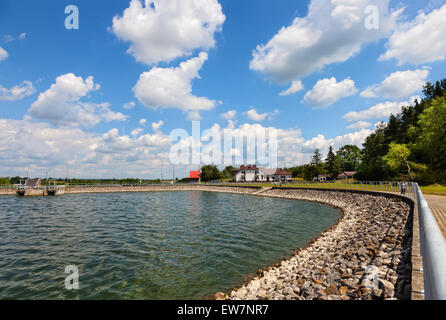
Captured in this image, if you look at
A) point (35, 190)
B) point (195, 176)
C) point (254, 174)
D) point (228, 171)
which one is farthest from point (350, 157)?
point (35, 190)

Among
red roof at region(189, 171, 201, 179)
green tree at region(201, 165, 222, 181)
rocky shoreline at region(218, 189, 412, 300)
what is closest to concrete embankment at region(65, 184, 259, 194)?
green tree at region(201, 165, 222, 181)

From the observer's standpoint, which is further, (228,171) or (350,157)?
(228,171)

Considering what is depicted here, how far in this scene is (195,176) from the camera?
116125 mm

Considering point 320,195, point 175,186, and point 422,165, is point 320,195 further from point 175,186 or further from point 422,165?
point 175,186

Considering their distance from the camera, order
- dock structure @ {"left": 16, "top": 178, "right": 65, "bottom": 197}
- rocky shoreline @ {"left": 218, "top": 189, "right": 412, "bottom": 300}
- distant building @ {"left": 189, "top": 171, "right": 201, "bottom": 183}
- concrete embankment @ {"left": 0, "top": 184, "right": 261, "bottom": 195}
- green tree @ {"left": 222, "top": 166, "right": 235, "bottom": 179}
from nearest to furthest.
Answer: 1. rocky shoreline @ {"left": 218, "top": 189, "right": 412, "bottom": 300}
2. dock structure @ {"left": 16, "top": 178, "right": 65, "bottom": 197}
3. concrete embankment @ {"left": 0, "top": 184, "right": 261, "bottom": 195}
4. distant building @ {"left": 189, "top": 171, "right": 201, "bottom": 183}
5. green tree @ {"left": 222, "top": 166, "right": 235, "bottom": 179}

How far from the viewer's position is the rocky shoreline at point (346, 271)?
7059 mm

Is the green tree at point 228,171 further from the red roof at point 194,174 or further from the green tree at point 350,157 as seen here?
the green tree at point 350,157

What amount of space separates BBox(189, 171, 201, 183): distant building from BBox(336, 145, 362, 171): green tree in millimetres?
74802

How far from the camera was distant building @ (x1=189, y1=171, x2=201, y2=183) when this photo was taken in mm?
114656

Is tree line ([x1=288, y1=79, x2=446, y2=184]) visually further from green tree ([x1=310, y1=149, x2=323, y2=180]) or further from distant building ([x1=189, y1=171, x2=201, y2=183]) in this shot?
distant building ([x1=189, y1=171, x2=201, y2=183])

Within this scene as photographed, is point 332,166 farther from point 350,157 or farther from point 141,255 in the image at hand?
point 141,255

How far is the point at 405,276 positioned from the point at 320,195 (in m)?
36.0

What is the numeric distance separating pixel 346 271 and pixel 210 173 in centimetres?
10527
